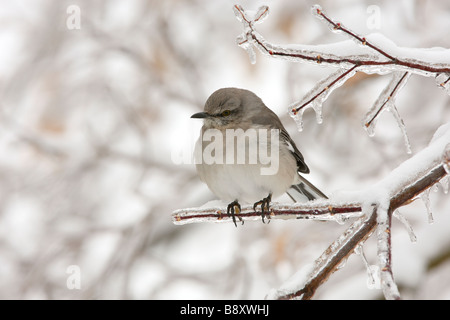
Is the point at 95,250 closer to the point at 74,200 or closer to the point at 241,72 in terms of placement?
the point at 74,200

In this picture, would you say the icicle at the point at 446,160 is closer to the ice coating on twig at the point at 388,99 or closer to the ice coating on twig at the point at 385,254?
the ice coating on twig at the point at 385,254

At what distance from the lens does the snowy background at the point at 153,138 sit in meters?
5.16

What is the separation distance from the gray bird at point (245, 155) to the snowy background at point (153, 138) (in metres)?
1.26

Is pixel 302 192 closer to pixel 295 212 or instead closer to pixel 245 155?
pixel 245 155

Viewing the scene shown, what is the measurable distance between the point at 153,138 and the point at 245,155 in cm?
323

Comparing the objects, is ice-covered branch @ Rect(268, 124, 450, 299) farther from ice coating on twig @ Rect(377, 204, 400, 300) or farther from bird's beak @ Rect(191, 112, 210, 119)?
bird's beak @ Rect(191, 112, 210, 119)

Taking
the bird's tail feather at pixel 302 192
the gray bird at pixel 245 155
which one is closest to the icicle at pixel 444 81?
the gray bird at pixel 245 155

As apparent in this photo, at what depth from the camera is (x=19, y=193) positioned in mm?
5883

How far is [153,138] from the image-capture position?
255 inches

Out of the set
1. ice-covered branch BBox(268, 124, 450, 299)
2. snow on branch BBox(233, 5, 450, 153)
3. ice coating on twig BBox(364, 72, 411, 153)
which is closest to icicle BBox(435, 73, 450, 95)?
snow on branch BBox(233, 5, 450, 153)

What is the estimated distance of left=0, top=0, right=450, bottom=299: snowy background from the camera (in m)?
5.16

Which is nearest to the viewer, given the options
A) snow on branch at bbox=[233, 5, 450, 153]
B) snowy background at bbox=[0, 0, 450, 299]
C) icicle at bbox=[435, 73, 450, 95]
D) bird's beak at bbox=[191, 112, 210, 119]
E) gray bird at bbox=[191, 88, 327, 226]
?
snow on branch at bbox=[233, 5, 450, 153]

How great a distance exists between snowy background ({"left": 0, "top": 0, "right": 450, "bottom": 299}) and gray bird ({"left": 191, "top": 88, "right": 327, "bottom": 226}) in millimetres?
1264
